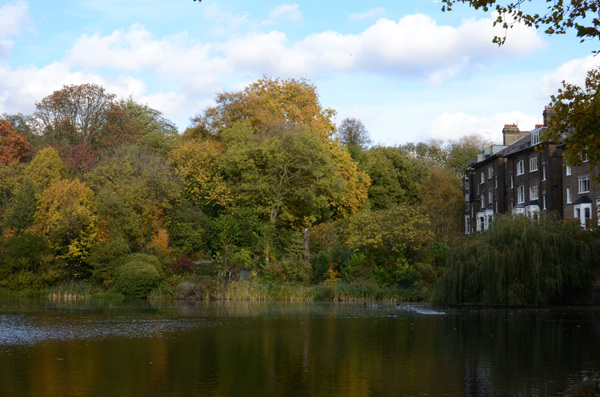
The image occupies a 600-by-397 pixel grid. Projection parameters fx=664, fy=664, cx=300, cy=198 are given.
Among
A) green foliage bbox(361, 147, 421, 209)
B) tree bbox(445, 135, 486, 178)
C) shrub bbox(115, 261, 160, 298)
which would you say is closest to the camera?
shrub bbox(115, 261, 160, 298)

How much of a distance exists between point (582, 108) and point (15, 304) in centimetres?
3396

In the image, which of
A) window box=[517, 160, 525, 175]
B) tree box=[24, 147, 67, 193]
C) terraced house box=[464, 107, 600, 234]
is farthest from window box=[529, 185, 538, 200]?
tree box=[24, 147, 67, 193]

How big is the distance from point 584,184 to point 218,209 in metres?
28.7

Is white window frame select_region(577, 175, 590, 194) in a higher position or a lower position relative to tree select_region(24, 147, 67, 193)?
lower

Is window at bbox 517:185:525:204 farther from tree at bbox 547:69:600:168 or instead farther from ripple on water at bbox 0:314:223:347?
tree at bbox 547:69:600:168

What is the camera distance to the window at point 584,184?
49.8m

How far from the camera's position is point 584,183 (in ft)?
166

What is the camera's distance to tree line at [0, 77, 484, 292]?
153ft

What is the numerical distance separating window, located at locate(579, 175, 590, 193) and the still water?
19068 mm

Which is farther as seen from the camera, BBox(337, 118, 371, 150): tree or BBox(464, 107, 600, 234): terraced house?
BBox(337, 118, 371, 150): tree

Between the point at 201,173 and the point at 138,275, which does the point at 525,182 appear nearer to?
the point at 201,173

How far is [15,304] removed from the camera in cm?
3875

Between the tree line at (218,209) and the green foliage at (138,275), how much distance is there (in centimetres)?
15

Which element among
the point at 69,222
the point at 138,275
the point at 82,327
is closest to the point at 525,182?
the point at 138,275
